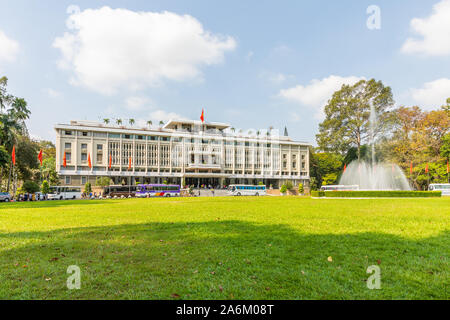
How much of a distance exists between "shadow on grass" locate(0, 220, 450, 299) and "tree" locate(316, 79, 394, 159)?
5015 cm

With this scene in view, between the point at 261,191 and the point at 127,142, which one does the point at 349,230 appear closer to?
the point at 261,191

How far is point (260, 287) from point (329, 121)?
5679 cm

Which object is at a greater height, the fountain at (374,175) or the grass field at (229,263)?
the fountain at (374,175)

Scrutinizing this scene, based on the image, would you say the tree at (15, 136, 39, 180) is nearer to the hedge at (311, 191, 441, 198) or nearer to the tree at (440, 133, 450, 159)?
the hedge at (311, 191, 441, 198)

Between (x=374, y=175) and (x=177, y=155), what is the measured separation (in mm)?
50942

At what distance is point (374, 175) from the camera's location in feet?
132

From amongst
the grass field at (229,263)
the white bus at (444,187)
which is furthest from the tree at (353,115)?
the grass field at (229,263)

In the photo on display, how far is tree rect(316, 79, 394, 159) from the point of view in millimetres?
51500

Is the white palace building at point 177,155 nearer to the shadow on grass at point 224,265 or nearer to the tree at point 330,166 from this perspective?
the tree at point 330,166

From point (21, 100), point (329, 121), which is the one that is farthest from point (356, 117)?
point (21, 100)

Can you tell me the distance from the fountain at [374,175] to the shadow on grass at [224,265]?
36.0 metres

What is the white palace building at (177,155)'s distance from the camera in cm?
6619

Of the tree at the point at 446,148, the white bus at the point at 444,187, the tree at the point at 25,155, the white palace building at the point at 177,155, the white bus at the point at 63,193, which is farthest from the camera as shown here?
the white palace building at the point at 177,155

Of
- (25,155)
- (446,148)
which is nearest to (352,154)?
(446,148)
